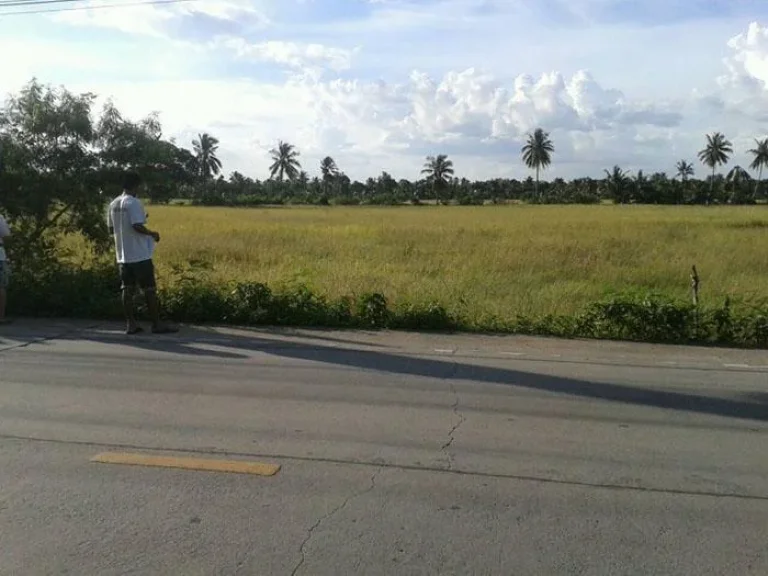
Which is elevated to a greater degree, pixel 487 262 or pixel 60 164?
pixel 60 164

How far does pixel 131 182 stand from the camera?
907cm

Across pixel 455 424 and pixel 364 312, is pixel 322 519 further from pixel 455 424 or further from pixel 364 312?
pixel 364 312

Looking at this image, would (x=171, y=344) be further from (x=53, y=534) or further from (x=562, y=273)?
(x=562, y=273)

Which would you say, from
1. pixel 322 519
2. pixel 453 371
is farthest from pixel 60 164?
pixel 322 519

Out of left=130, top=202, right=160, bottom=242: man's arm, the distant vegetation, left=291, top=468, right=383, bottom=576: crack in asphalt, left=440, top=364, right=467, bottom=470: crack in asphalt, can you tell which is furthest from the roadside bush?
left=291, top=468, right=383, bottom=576: crack in asphalt

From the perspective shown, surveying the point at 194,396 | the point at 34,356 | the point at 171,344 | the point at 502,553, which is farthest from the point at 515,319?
the point at 502,553

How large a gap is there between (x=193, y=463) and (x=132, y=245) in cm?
505

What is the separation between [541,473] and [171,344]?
5251 millimetres

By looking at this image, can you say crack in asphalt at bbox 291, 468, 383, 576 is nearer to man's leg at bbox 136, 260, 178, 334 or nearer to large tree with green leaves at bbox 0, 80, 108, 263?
man's leg at bbox 136, 260, 178, 334

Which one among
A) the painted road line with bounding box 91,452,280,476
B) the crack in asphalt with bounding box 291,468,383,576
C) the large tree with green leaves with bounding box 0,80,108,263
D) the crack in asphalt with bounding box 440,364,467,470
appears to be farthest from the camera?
the large tree with green leaves with bounding box 0,80,108,263

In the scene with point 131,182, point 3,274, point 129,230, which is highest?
point 131,182

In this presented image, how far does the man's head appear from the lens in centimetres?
904

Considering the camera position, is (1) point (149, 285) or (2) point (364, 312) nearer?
(1) point (149, 285)

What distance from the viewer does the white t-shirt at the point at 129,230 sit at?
29.5 ft
